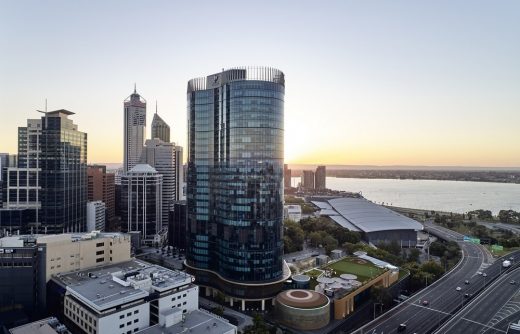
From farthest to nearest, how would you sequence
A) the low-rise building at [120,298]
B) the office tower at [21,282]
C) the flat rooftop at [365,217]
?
1. the flat rooftop at [365,217]
2. the office tower at [21,282]
3. the low-rise building at [120,298]

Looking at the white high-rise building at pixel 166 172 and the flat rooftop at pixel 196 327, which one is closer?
the flat rooftop at pixel 196 327

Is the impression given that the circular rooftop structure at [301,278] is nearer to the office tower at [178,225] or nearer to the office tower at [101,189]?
the office tower at [178,225]

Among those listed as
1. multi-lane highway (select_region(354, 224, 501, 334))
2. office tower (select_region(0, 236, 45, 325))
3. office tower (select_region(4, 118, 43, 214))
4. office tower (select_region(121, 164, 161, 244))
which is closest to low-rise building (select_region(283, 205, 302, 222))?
office tower (select_region(121, 164, 161, 244))

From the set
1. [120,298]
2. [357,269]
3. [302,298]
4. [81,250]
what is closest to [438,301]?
[357,269]

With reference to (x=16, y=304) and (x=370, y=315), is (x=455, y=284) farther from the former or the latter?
(x=16, y=304)

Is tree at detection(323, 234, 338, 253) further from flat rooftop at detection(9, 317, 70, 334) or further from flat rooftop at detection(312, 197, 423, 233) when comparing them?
flat rooftop at detection(9, 317, 70, 334)

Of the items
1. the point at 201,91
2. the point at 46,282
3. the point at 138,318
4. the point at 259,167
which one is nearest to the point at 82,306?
the point at 138,318

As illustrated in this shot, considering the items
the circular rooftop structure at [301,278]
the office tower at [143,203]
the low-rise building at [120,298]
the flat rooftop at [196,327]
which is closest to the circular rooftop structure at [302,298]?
the circular rooftop structure at [301,278]
